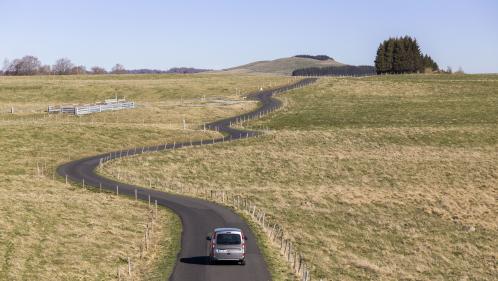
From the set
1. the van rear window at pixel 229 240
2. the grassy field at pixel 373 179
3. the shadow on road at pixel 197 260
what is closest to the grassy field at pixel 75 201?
the shadow on road at pixel 197 260

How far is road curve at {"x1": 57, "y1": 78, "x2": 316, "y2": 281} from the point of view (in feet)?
106

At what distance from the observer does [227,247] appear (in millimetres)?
33500

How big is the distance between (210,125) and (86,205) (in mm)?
55412

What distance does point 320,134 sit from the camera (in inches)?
3701

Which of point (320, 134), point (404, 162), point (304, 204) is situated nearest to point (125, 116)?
point (320, 134)

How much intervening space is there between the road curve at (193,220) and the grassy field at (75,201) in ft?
3.07

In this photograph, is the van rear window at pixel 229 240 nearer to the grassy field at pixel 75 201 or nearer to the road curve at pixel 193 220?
the road curve at pixel 193 220

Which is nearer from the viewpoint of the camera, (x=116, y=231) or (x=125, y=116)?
(x=116, y=231)

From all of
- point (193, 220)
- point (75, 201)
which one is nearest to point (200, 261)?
point (193, 220)

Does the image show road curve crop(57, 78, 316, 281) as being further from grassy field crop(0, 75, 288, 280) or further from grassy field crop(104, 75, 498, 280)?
grassy field crop(104, 75, 498, 280)

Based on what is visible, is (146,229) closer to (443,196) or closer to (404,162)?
(443,196)

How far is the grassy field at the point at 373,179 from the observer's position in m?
44.4

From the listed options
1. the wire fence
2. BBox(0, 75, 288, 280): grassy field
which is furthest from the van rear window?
the wire fence

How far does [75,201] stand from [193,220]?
33.3 feet
